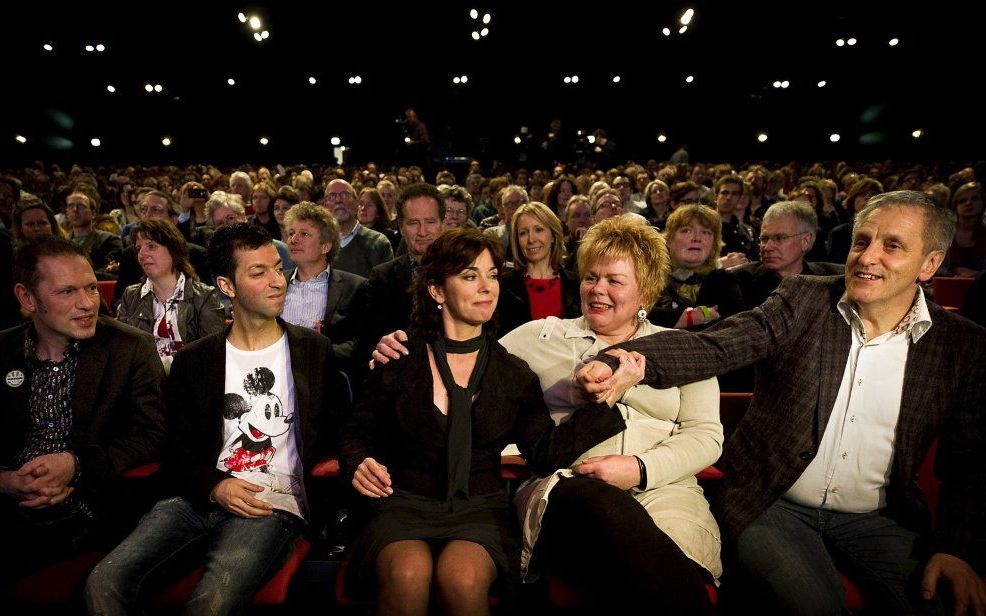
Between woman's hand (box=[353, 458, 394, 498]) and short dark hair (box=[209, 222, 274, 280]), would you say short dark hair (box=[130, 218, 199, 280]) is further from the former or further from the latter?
woman's hand (box=[353, 458, 394, 498])

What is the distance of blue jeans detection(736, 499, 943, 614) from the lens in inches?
66.7

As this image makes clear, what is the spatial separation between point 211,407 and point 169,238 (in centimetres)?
146

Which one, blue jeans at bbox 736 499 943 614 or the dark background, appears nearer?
blue jeans at bbox 736 499 943 614

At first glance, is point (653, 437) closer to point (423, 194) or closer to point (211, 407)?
point (211, 407)

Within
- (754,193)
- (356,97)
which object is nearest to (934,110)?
(754,193)

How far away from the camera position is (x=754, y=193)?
6832 millimetres

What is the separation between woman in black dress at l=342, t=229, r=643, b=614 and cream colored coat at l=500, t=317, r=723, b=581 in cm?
10

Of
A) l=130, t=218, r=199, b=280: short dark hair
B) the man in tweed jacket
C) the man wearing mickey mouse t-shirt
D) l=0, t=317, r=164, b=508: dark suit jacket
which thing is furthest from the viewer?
l=130, t=218, r=199, b=280: short dark hair

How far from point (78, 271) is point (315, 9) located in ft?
63.3

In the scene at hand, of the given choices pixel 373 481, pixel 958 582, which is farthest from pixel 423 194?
pixel 958 582

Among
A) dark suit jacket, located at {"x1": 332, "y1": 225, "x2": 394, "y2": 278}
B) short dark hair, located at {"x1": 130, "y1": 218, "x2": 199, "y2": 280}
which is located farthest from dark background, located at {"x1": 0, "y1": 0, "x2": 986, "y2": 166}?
short dark hair, located at {"x1": 130, "y1": 218, "x2": 199, "y2": 280}

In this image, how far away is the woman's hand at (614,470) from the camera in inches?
71.7

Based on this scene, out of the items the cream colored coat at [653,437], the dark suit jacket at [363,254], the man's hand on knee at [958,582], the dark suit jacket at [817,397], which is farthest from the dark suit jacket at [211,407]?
the dark suit jacket at [363,254]

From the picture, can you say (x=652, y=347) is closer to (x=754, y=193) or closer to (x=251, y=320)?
Result: (x=251, y=320)
